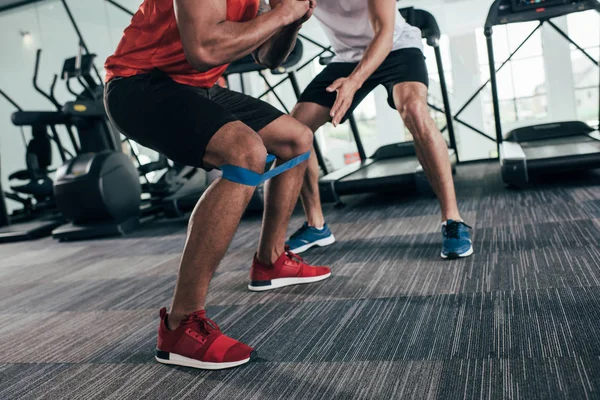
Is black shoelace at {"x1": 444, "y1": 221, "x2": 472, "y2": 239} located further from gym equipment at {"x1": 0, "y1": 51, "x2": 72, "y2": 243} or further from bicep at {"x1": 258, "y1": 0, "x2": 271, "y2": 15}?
gym equipment at {"x1": 0, "y1": 51, "x2": 72, "y2": 243}

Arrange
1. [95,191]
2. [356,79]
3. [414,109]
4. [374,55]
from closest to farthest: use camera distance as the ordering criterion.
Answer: [356,79] → [374,55] → [414,109] → [95,191]

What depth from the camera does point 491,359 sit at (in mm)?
1390

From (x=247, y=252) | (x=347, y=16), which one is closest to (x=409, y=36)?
(x=347, y=16)

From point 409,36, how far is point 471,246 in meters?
1.04

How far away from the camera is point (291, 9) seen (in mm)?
1604

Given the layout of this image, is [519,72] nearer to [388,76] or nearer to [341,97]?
[388,76]

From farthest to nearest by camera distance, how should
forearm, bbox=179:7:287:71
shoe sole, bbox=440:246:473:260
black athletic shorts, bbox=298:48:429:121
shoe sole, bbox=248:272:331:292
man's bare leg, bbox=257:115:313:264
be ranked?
black athletic shorts, bbox=298:48:429:121 < shoe sole, bbox=440:246:473:260 < shoe sole, bbox=248:272:331:292 < man's bare leg, bbox=257:115:313:264 < forearm, bbox=179:7:287:71

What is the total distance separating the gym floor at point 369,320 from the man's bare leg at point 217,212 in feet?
0.87

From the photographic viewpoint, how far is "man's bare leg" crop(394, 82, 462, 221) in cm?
251

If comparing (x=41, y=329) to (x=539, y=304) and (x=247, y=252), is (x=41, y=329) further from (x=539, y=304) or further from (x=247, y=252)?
(x=539, y=304)

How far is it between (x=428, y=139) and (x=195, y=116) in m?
1.24

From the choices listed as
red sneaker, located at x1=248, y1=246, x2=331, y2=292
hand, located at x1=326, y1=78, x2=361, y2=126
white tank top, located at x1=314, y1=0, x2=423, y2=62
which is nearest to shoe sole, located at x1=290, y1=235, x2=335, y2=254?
red sneaker, located at x1=248, y1=246, x2=331, y2=292

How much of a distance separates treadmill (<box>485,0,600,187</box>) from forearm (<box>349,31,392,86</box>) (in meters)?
1.64

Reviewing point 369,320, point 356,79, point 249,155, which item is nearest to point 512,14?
point 356,79
